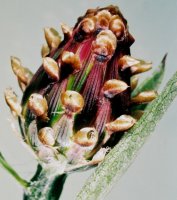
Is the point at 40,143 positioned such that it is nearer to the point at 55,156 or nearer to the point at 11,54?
the point at 55,156

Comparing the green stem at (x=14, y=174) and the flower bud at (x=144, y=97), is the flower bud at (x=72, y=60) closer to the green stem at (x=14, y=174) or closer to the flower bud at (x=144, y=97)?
the flower bud at (x=144, y=97)

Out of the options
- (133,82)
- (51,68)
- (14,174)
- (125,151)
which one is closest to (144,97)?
(133,82)

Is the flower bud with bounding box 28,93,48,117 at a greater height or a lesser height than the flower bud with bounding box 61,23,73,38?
lesser

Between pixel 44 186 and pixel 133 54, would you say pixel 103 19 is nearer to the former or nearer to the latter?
pixel 133 54

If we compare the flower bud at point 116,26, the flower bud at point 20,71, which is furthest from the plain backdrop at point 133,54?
the flower bud at point 116,26

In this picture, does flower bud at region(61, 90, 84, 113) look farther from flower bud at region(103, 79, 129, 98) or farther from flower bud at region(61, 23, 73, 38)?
flower bud at region(61, 23, 73, 38)

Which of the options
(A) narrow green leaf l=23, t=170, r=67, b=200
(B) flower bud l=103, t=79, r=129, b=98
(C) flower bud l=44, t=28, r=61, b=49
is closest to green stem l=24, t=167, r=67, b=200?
(A) narrow green leaf l=23, t=170, r=67, b=200
